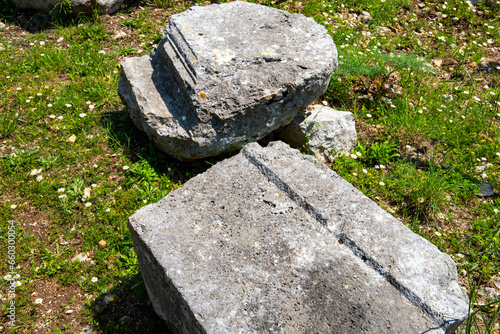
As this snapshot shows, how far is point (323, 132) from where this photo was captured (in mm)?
3742

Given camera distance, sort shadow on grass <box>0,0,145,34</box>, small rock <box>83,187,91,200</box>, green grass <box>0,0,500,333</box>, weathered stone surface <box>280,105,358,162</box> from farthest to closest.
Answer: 1. shadow on grass <box>0,0,145,34</box>
2. weathered stone surface <box>280,105,358,162</box>
3. small rock <box>83,187,91,200</box>
4. green grass <box>0,0,500,333</box>

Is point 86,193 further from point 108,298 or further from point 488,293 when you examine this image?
point 488,293

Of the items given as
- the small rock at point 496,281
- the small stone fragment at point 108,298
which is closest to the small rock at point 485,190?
the small rock at point 496,281

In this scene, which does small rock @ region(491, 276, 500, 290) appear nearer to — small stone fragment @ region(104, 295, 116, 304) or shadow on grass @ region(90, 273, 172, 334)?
shadow on grass @ region(90, 273, 172, 334)

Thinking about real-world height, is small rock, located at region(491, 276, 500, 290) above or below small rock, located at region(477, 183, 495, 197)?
below

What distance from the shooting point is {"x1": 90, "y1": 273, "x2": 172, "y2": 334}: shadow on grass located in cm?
272

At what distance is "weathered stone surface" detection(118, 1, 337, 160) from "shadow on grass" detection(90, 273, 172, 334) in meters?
1.14

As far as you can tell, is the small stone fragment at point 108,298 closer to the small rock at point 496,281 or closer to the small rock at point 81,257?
the small rock at point 81,257

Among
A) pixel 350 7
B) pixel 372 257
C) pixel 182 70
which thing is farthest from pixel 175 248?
pixel 350 7

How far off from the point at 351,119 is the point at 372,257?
1937mm

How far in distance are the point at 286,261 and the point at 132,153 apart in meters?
2.13

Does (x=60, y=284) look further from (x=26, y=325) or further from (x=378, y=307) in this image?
(x=378, y=307)

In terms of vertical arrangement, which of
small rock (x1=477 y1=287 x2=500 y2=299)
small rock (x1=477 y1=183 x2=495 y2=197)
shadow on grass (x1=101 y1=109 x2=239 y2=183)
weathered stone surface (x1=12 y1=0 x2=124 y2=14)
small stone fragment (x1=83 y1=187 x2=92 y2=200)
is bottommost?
small rock (x1=477 y1=287 x2=500 y2=299)

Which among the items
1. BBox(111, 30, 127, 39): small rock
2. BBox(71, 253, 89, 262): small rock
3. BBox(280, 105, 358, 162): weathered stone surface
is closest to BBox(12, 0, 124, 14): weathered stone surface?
BBox(111, 30, 127, 39): small rock
